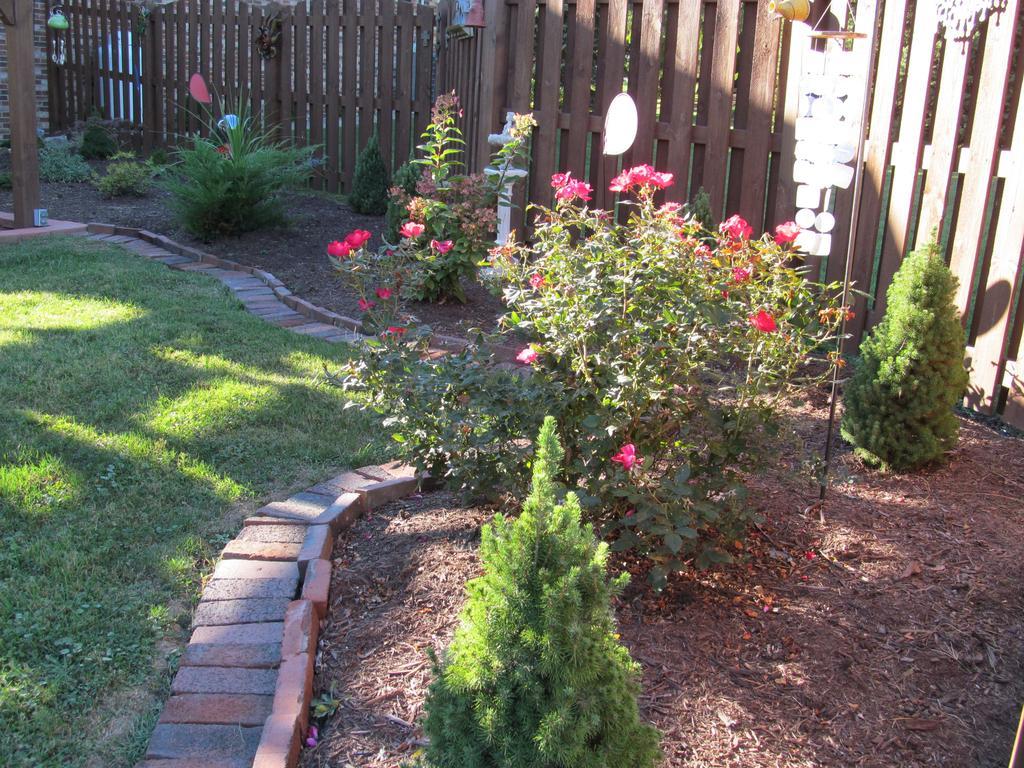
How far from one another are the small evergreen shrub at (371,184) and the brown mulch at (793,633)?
601 centimetres

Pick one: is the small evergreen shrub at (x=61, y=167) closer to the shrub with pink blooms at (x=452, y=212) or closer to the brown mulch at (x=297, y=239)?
the brown mulch at (x=297, y=239)

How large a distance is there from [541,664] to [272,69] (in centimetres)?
1105

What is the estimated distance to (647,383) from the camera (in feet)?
9.09

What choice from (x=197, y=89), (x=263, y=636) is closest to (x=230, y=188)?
(x=197, y=89)

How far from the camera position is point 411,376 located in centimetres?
332

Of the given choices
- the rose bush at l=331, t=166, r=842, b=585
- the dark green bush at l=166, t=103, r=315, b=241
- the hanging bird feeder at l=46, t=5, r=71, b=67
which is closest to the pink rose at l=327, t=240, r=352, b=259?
the rose bush at l=331, t=166, r=842, b=585

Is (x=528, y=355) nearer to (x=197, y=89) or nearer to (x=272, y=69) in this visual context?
(x=197, y=89)

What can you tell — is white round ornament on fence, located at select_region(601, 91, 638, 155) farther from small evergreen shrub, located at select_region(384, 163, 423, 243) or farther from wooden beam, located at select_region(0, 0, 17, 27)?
wooden beam, located at select_region(0, 0, 17, 27)

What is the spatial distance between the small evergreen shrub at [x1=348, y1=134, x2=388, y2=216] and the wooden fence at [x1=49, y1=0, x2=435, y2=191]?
113 cm

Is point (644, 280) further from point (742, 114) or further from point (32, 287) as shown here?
point (32, 287)

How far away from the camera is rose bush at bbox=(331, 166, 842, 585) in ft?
9.07

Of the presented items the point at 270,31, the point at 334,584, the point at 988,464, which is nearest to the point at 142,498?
the point at 334,584

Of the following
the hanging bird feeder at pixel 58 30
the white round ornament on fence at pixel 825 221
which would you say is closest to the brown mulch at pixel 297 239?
the white round ornament on fence at pixel 825 221

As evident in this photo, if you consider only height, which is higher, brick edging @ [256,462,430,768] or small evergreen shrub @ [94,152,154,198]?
small evergreen shrub @ [94,152,154,198]
